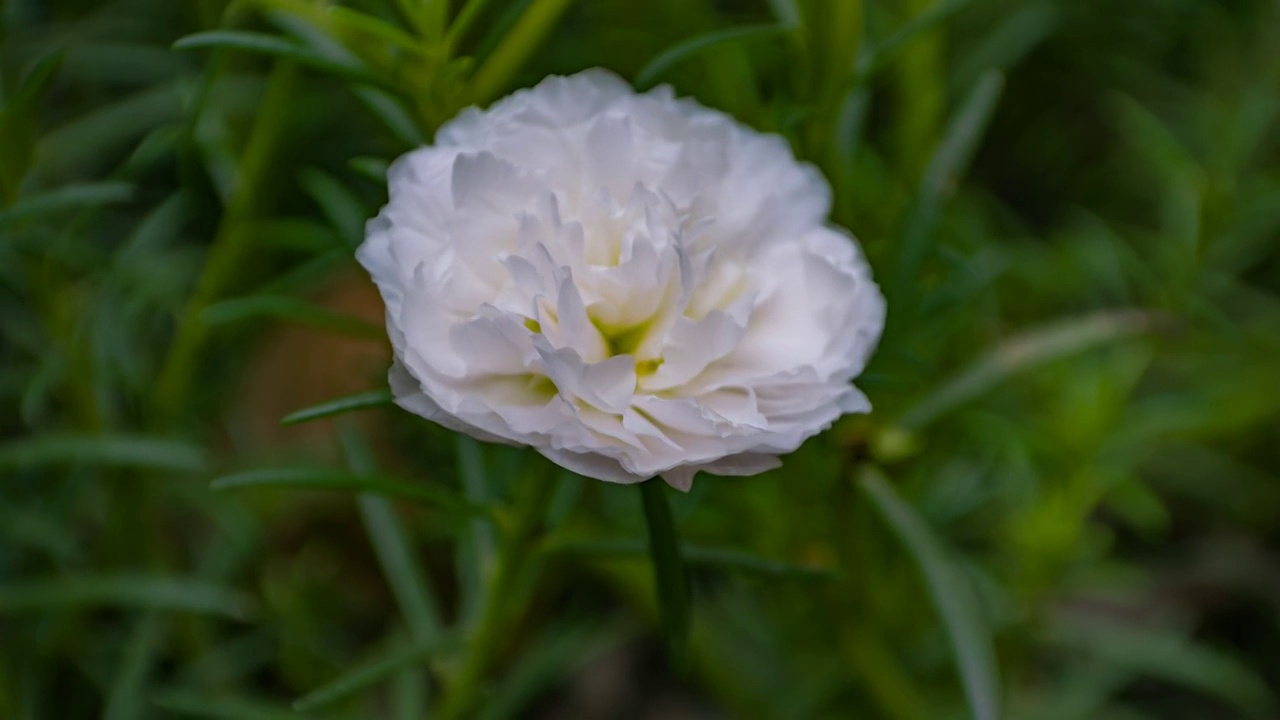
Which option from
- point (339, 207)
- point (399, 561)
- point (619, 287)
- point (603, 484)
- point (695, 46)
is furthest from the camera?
point (603, 484)

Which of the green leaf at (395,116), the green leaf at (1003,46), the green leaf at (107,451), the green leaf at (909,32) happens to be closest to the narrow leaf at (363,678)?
the green leaf at (107,451)

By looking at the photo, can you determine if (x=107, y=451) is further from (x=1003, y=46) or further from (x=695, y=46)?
(x=1003, y=46)

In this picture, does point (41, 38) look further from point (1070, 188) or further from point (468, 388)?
point (1070, 188)

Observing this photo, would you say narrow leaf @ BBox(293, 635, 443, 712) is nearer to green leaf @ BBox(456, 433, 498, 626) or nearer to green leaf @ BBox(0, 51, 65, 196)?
green leaf @ BBox(456, 433, 498, 626)

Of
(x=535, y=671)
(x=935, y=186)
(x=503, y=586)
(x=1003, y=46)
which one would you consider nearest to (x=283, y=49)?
(x=503, y=586)

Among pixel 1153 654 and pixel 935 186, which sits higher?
pixel 935 186

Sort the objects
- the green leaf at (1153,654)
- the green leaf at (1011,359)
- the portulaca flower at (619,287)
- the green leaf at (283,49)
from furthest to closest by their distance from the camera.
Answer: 1. the green leaf at (1153,654)
2. the green leaf at (1011,359)
3. the green leaf at (283,49)
4. the portulaca flower at (619,287)

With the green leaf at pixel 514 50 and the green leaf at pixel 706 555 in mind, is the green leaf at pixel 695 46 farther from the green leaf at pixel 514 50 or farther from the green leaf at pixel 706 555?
the green leaf at pixel 706 555

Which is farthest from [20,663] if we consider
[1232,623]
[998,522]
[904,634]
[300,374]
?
[1232,623]
